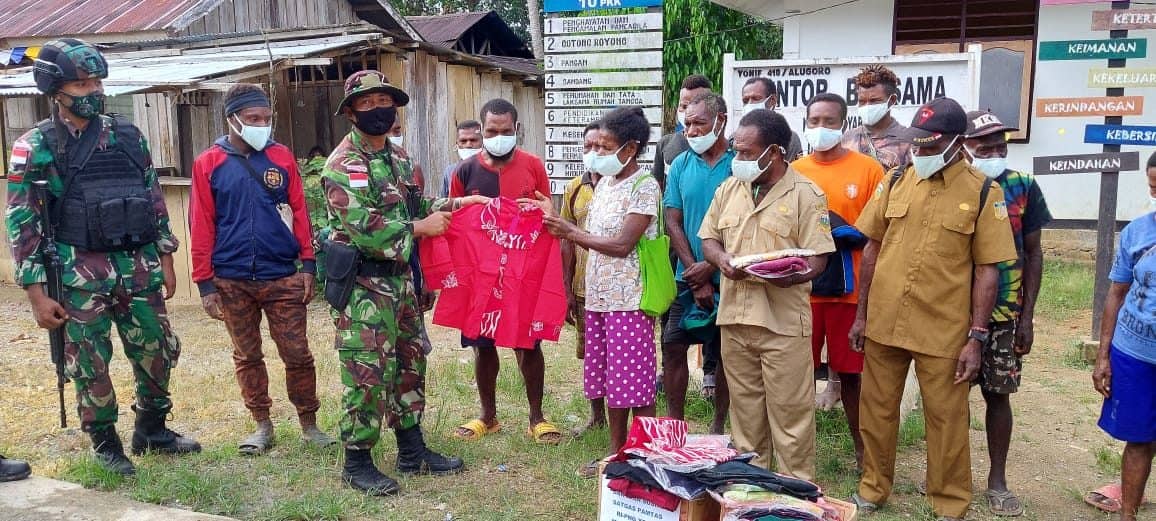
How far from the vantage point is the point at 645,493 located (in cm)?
322

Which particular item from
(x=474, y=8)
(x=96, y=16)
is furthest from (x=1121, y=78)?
(x=474, y=8)

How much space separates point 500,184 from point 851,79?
300 centimetres

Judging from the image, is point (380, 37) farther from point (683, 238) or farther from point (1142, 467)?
point (1142, 467)

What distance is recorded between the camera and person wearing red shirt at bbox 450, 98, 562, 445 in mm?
5125

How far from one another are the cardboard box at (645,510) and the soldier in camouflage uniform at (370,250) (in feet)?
4.64

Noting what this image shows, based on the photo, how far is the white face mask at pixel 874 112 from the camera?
537cm

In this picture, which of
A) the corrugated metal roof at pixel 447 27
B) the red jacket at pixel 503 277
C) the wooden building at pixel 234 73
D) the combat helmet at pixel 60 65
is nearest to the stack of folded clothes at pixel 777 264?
the red jacket at pixel 503 277

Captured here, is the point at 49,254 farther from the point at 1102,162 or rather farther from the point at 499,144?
the point at 1102,162

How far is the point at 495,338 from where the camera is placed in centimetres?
478

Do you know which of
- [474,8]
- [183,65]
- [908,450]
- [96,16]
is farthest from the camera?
[474,8]

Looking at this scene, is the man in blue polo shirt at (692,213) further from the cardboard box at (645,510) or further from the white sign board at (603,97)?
the white sign board at (603,97)

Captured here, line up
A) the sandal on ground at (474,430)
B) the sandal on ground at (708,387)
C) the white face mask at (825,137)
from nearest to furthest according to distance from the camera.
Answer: the white face mask at (825,137)
the sandal on ground at (474,430)
the sandal on ground at (708,387)

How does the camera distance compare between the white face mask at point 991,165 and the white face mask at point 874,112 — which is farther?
the white face mask at point 874,112

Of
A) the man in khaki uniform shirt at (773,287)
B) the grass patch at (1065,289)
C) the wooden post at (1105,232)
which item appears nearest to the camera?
the man in khaki uniform shirt at (773,287)
